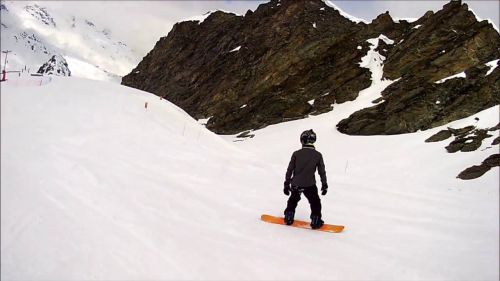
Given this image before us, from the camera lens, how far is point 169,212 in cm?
838

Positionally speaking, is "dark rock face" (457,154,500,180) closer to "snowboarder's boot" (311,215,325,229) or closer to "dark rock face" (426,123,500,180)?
"dark rock face" (426,123,500,180)

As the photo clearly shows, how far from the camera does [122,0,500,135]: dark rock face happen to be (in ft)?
123

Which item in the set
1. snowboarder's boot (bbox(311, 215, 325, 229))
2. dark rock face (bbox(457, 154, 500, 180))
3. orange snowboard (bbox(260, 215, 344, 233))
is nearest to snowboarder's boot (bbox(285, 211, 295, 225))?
orange snowboard (bbox(260, 215, 344, 233))

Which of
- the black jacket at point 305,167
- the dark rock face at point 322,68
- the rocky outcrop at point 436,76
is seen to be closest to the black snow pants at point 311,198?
the black jacket at point 305,167

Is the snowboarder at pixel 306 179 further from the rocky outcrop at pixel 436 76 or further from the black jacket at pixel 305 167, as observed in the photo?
the rocky outcrop at pixel 436 76

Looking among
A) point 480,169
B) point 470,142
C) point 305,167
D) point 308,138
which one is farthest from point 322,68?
point 305,167

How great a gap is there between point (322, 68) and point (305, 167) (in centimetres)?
4827

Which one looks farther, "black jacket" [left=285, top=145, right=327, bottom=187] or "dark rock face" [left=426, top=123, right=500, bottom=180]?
"dark rock face" [left=426, top=123, right=500, bottom=180]

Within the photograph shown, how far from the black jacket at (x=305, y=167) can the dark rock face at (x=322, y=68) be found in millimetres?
28133

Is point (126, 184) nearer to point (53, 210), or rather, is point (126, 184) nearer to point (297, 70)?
point (53, 210)

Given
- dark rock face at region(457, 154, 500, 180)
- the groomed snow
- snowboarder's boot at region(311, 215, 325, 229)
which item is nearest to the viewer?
the groomed snow

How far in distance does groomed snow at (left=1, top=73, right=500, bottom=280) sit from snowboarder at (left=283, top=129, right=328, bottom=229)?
1.35 ft

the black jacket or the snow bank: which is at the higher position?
the snow bank

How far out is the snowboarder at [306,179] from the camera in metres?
9.09
